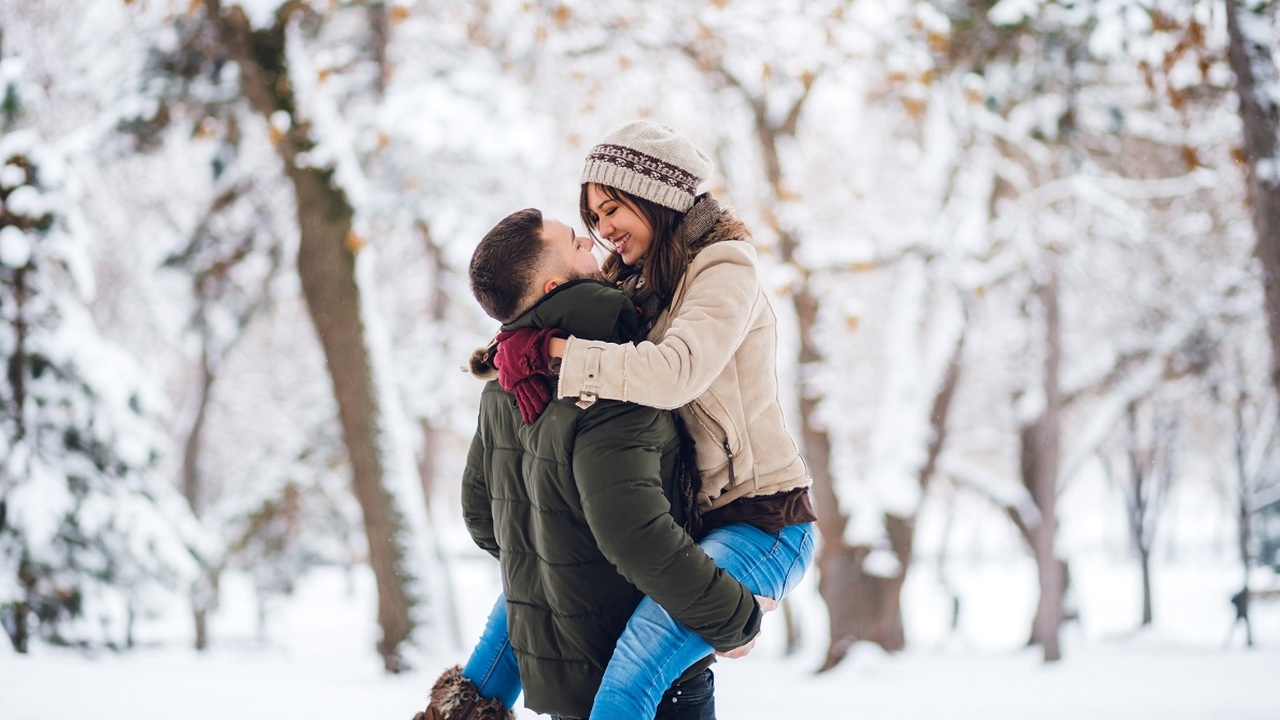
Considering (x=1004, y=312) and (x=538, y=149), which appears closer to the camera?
(x=538, y=149)

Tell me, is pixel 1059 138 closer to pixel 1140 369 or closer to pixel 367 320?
pixel 367 320

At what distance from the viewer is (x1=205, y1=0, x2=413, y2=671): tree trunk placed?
23.5 feet

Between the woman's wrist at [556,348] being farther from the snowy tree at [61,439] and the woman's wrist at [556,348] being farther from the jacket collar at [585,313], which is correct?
the snowy tree at [61,439]

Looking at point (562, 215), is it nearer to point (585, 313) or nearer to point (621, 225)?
point (621, 225)

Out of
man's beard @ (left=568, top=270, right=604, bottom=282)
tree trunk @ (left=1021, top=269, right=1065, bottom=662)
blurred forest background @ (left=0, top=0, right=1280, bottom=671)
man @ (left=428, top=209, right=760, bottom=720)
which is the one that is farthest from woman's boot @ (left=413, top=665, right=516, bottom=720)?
tree trunk @ (left=1021, top=269, right=1065, bottom=662)

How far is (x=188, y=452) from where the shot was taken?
603 inches

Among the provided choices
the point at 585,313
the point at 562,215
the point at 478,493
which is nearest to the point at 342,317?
the point at 478,493

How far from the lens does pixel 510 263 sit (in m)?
2.16

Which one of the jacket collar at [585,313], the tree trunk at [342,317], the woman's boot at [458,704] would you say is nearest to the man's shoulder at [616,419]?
the jacket collar at [585,313]

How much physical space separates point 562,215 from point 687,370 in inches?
435

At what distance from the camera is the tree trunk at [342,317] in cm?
717

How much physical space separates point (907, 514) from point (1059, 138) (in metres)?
3.67

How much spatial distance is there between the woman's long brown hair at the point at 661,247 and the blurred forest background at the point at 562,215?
289 cm

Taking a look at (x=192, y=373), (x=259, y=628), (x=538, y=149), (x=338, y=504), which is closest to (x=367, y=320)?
(x=538, y=149)
